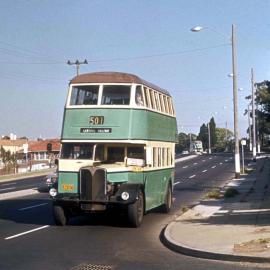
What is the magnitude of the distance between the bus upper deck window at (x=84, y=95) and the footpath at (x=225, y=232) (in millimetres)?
4100

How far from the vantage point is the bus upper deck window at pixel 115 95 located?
16.7 m

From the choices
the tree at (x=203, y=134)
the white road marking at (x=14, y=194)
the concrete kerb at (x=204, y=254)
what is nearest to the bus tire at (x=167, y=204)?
the concrete kerb at (x=204, y=254)

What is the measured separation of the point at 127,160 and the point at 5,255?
562cm

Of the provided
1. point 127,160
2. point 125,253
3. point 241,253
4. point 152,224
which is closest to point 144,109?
point 127,160

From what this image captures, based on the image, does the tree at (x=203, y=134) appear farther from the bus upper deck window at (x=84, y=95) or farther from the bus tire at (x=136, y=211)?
the bus tire at (x=136, y=211)

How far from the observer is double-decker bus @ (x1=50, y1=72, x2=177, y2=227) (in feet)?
51.1

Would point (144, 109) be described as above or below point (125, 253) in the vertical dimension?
above

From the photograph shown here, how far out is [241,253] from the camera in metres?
10.8

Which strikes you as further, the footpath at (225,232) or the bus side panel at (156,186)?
the bus side panel at (156,186)

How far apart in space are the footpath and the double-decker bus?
5.22 ft

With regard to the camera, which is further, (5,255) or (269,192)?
(269,192)

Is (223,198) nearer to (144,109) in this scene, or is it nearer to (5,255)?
(144,109)

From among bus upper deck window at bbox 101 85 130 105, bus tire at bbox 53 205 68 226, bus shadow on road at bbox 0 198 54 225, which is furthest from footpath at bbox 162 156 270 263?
bus shadow on road at bbox 0 198 54 225

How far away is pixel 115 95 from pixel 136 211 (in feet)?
11.0
